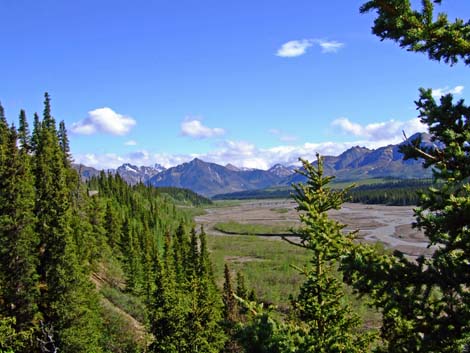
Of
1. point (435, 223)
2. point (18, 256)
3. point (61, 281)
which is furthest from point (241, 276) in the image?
point (435, 223)

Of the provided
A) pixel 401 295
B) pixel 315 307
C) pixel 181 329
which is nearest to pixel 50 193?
pixel 181 329

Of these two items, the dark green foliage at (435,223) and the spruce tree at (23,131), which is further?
the spruce tree at (23,131)

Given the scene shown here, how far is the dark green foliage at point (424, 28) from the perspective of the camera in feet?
18.6

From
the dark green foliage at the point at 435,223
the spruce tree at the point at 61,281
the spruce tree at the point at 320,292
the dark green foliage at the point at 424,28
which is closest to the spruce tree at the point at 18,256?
the spruce tree at the point at 61,281

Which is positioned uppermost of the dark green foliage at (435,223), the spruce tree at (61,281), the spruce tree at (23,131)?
the spruce tree at (23,131)

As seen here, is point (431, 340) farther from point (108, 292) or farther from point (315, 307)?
point (108, 292)

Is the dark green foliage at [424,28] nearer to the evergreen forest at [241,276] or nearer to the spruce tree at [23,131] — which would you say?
the evergreen forest at [241,276]

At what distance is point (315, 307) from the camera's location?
11211 mm

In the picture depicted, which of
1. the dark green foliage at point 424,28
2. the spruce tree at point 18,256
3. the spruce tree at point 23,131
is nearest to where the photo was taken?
the dark green foliage at point 424,28

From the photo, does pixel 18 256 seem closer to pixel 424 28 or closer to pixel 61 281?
pixel 61 281

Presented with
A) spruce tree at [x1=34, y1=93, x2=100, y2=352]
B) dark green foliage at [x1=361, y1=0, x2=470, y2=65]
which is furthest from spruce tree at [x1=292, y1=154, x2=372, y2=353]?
spruce tree at [x1=34, y1=93, x2=100, y2=352]

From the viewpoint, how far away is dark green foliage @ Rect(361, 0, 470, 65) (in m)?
5.68

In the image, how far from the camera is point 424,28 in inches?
225

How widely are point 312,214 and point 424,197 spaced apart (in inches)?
178
